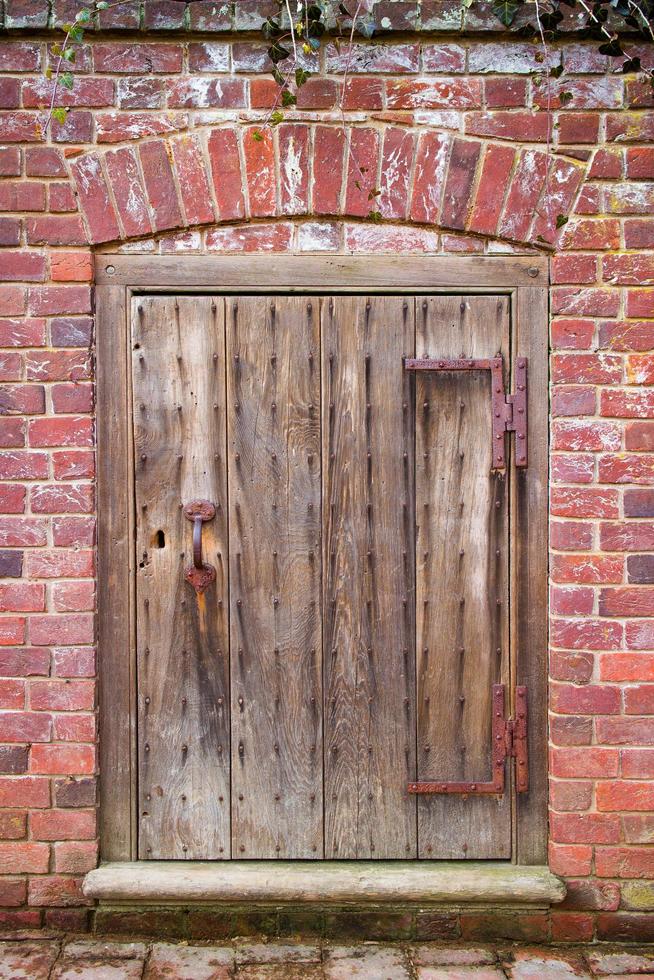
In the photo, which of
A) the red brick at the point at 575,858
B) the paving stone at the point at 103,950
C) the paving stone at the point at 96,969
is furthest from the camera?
the red brick at the point at 575,858

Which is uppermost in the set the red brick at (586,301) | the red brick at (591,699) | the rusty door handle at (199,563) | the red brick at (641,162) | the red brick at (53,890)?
the red brick at (641,162)

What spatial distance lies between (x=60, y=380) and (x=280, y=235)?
81cm

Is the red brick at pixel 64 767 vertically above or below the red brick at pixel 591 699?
below

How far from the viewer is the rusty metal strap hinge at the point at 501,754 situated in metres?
2.66

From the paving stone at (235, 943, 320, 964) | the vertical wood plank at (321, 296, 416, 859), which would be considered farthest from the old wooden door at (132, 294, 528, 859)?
the paving stone at (235, 943, 320, 964)

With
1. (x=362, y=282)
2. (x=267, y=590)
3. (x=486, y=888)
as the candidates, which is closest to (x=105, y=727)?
(x=267, y=590)

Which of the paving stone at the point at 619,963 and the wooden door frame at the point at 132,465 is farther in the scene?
the wooden door frame at the point at 132,465

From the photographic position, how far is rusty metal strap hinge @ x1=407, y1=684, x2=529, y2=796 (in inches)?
105

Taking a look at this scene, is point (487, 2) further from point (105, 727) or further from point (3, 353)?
point (105, 727)

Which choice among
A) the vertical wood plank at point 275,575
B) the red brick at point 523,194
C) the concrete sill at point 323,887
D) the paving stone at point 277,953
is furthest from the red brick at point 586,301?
the paving stone at point 277,953

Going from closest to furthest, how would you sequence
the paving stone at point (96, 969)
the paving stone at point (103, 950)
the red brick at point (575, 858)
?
the paving stone at point (96, 969)
the paving stone at point (103, 950)
the red brick at point (575, 858)

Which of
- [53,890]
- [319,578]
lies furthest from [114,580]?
[53,890]

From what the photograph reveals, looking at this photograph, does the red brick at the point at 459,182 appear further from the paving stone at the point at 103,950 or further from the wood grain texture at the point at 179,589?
the paving stone at the point at 103,950

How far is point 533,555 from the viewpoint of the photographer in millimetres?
2658
